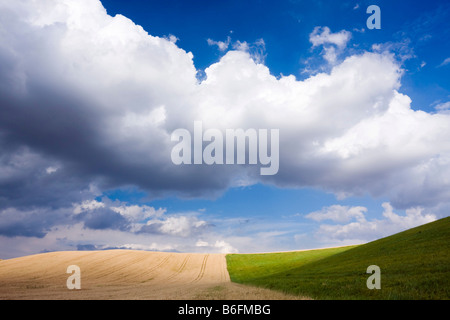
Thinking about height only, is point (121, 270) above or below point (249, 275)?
above

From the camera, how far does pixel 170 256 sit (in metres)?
80.8

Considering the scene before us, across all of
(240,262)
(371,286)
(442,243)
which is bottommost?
(240,262)

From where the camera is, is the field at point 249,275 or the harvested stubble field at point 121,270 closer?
the field at point 249,275

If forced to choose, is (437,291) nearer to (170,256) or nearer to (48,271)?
(48,271)

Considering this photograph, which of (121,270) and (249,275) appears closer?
(249,275)

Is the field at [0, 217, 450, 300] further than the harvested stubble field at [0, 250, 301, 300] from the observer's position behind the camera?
No
